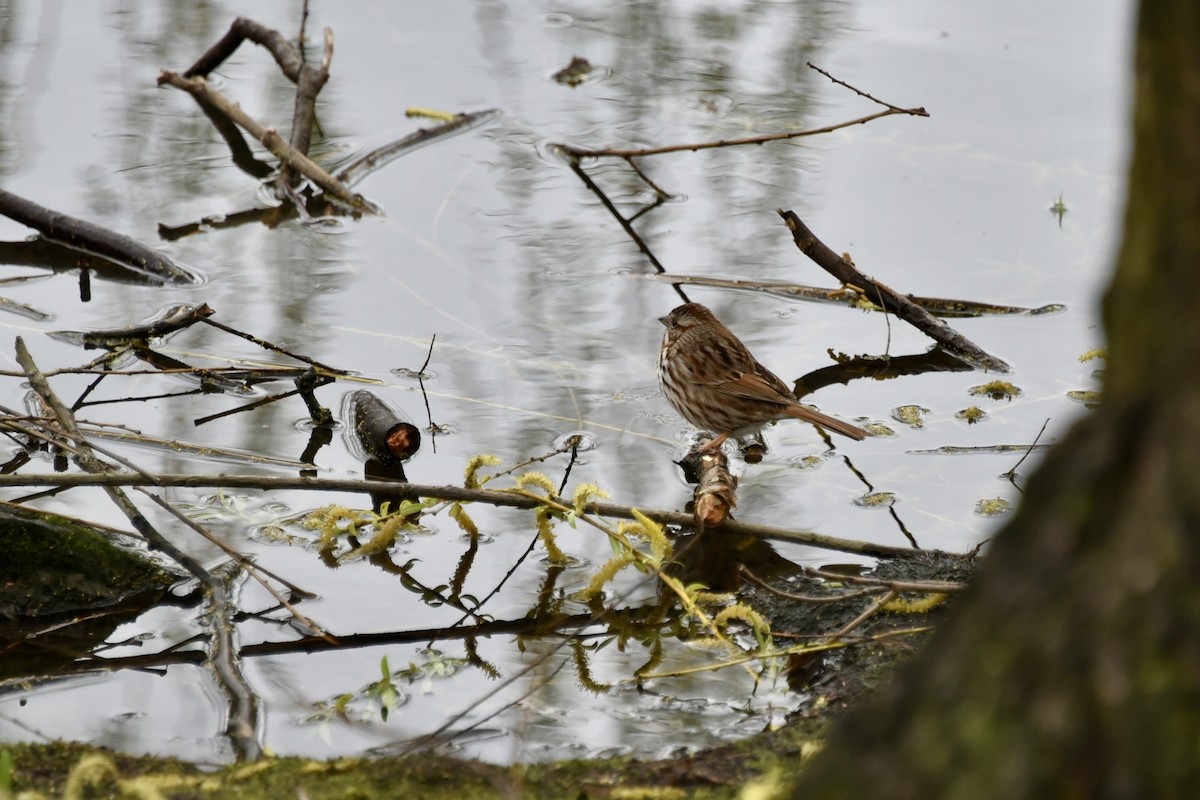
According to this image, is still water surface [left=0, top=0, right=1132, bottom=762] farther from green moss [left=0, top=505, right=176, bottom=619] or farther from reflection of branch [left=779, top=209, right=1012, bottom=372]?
green moss [left=0, top=505, right=176, bottom=619]

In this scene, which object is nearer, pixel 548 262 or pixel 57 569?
pixel 57 569

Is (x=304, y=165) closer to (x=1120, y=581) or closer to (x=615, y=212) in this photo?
(x=615, y=212)

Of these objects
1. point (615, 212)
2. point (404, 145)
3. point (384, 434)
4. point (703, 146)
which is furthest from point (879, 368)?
point (404, 145)

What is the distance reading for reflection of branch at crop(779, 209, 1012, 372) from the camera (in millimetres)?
7004

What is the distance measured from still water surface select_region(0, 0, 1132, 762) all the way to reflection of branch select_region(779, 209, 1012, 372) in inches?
6.1

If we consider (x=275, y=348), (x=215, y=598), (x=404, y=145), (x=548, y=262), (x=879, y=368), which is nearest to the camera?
(x=215, y=598)

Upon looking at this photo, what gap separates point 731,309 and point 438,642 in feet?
12.3

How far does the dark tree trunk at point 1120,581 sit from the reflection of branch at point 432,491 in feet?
9.75

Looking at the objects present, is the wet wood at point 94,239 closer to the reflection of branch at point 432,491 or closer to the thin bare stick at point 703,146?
the thin bare stick at point 703,146

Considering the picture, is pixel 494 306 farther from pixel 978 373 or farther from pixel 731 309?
pixel 978 373

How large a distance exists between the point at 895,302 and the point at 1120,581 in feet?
18.5

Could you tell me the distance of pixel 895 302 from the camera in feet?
23.5

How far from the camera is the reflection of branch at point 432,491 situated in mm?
4398

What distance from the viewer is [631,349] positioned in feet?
23.5
